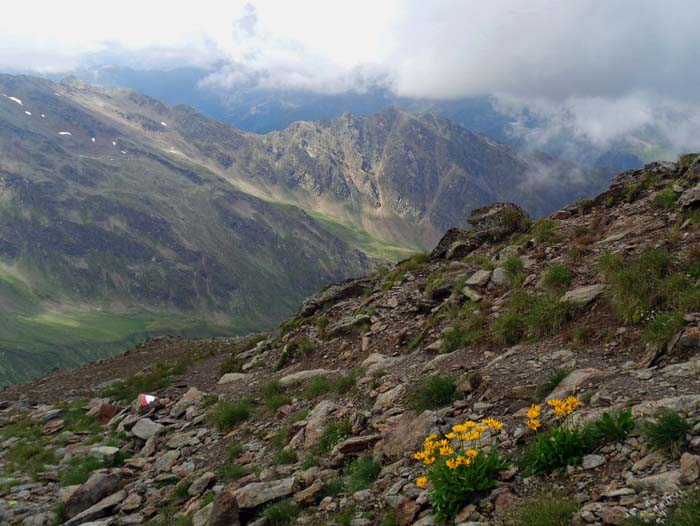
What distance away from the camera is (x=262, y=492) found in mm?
9445

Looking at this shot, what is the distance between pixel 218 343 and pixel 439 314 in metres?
29.7

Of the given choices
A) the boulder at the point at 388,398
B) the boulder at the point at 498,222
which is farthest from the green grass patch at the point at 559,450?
the boulder at the point at 498,222

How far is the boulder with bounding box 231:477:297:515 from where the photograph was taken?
9.21 metres

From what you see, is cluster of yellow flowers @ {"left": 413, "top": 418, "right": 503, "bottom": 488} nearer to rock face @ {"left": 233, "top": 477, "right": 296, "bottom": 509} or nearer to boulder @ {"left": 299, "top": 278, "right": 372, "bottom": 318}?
rock face @ {"left": 233, "top": 477, "right": 296, "bottom": 509}

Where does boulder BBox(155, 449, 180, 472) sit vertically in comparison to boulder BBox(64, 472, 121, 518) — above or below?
below

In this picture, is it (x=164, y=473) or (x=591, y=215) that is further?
(x=591, y=215)

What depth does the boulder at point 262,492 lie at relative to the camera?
9.21 m

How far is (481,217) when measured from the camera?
2736 centimetres

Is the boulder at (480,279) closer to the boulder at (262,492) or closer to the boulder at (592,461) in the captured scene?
the boulder at (262,492)

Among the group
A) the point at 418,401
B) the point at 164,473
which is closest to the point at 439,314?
the point at 418,401

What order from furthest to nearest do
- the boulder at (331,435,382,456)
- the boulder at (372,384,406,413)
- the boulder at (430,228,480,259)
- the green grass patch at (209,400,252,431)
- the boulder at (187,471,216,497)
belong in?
the boulder at (430,228,480,259)
the green grass patch at (209,400,252,431)
the boulder at (372,384,406,413)
the boulder at (187,471,216,497)
the boulder at (331,435,382,456)

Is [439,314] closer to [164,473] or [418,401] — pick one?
[418,401]

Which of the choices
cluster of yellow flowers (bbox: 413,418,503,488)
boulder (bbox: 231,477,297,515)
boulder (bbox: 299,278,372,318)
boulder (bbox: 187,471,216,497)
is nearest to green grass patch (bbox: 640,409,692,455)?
cluster of yellow flowers (bbox: 413,418,503,488)

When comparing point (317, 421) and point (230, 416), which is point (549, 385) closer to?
point (317, 421)
